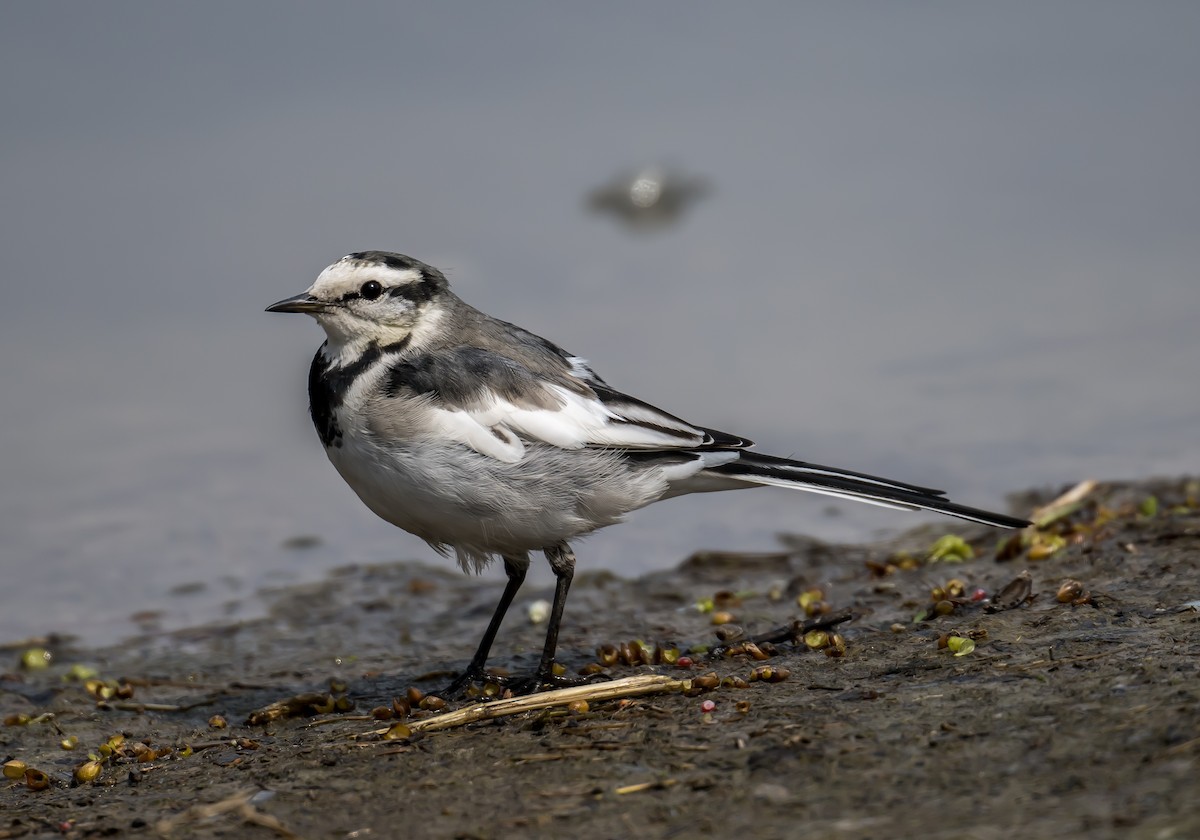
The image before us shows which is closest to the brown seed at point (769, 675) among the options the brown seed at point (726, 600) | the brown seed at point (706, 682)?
the brown seed at point (706, 682)

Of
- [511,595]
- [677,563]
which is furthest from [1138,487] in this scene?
[511,595]

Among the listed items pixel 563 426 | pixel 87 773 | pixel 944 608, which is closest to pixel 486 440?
pixel 563 426

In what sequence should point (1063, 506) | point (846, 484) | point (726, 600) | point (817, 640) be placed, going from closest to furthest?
point (817, 640)
point (846, 484)
point (726, 600)
point (1063, 506)

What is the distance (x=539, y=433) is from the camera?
5996 millimetres

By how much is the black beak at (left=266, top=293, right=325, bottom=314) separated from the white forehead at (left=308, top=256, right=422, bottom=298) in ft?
0.16

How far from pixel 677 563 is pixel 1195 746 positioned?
5.16 meters

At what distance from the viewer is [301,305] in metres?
6.23

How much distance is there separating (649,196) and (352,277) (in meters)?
7.44

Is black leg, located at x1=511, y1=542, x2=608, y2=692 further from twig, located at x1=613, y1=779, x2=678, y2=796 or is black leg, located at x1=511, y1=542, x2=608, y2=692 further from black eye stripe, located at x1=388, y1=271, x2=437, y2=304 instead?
twig, located at x1=613, y1=779, x2=678, y2=796

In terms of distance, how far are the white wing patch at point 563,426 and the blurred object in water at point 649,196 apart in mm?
7093

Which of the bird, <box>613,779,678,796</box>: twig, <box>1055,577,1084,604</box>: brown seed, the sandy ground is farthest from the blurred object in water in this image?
<box>613,779,678,796</box>: twig

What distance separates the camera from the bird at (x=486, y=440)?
5.82 m

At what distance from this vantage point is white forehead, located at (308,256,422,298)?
6.34 metres

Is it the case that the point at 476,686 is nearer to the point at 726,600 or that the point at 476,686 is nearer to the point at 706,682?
the point at 706,682
